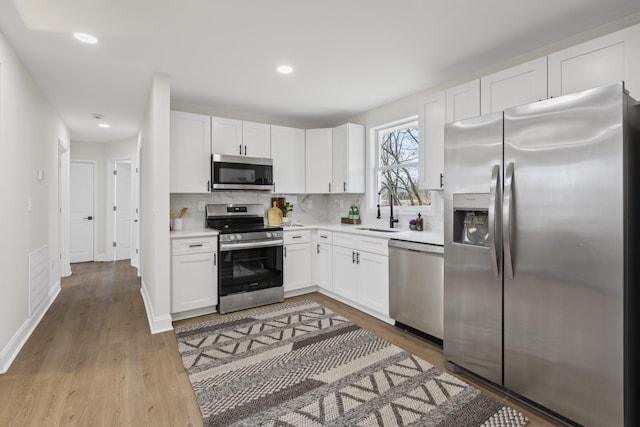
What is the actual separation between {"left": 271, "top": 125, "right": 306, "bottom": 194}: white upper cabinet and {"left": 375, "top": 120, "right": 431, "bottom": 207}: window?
1050 mm

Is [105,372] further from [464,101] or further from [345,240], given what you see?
[464,101]

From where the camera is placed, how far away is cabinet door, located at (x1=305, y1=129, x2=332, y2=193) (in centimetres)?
461

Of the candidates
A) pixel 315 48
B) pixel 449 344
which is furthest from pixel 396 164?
pixel 449 344

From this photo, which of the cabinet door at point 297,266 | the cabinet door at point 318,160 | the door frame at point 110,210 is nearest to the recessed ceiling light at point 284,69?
the cabinet door at point 318,160

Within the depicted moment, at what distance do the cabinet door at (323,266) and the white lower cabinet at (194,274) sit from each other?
4.23ft

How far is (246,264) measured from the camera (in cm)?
378

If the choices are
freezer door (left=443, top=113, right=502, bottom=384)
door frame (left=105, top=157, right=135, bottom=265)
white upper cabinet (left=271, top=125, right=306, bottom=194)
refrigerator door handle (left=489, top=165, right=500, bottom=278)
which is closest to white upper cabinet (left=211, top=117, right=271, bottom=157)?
white upper cabinet (left=271, top=125, right=306, bottom=194)

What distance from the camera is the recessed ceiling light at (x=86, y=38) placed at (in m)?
2.40

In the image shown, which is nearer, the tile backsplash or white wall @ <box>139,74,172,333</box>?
white wall @ <box>139,74,172,333</box>

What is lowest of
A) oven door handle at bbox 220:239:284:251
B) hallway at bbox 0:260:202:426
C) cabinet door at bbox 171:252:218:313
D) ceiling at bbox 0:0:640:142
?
hallway at bbox 0:260:202:426

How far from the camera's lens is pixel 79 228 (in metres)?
6.51

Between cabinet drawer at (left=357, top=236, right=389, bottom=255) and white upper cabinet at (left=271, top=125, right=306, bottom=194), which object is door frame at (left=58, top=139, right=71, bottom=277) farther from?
cabinet drawer at (left=357, top=236, right=389, bottom=255)

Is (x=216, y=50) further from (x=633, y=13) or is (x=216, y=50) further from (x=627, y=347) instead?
(x=627, y=347)

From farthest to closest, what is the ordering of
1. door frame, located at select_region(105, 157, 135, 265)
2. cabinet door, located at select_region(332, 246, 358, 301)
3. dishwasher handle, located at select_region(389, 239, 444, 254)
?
door frame, located at select_region(105, 157, 135, 265)
cabinet door, located at select_region(332, 246, 358, 301)
dishwasher handle, located at select_region(389, 239, 444, 254)
